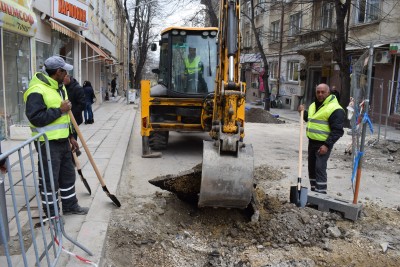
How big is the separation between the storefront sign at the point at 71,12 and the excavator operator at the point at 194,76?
600 centimetres

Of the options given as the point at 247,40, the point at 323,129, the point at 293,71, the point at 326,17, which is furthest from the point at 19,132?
the point at 247,40

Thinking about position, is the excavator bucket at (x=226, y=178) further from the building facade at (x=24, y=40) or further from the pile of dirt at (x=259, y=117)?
the pile of dirt at (x=259, y=117)

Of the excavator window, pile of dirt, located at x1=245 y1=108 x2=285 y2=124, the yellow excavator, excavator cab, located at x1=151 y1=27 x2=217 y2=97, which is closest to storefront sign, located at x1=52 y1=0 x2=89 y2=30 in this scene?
the yellow excavator

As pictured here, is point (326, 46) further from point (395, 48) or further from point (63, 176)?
point (63, 176)

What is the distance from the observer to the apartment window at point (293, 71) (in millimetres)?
26406

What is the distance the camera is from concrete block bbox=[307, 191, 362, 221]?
475 centimetres

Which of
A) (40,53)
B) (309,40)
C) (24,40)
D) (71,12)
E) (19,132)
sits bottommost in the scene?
(19,132)

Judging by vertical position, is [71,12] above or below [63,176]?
above

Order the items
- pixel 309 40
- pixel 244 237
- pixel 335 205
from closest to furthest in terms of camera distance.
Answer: pixel 244 237 → pixel 335 205 → pixel 309 40

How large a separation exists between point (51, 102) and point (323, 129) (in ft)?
11.7

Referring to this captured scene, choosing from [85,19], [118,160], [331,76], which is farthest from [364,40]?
[118,160]

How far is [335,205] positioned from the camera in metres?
4.83

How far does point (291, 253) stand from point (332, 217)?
1.07m

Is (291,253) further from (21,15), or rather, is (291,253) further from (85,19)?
(85,19)
